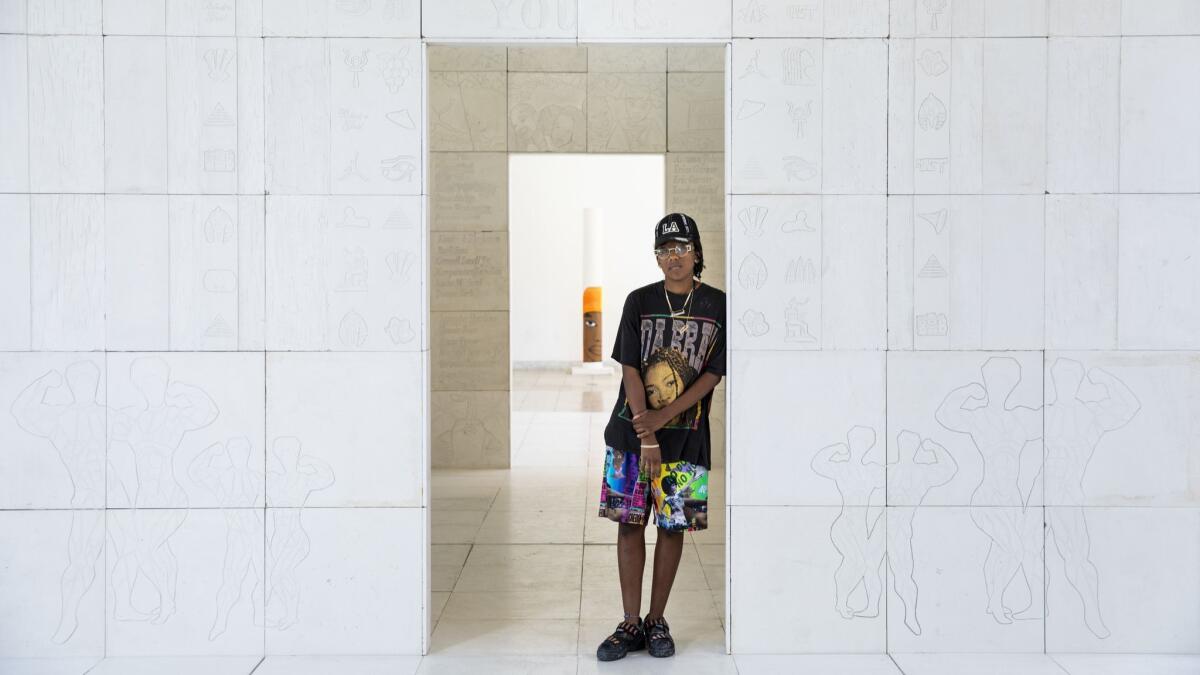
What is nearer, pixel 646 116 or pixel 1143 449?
pixel 1143 449

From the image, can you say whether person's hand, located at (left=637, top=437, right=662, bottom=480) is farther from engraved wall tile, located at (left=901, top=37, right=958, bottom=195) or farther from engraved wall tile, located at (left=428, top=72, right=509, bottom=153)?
engraved wall tile, located at (left=428, top=72, right=509, bottom=153)

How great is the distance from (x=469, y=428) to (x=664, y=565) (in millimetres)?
5340

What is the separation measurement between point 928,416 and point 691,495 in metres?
1.08

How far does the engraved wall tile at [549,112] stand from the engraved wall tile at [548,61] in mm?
79

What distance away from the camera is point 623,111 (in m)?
9.70

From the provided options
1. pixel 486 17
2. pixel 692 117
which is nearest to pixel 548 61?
pixel 692 117

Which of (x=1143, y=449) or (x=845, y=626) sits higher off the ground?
(x=1143, y=449)
